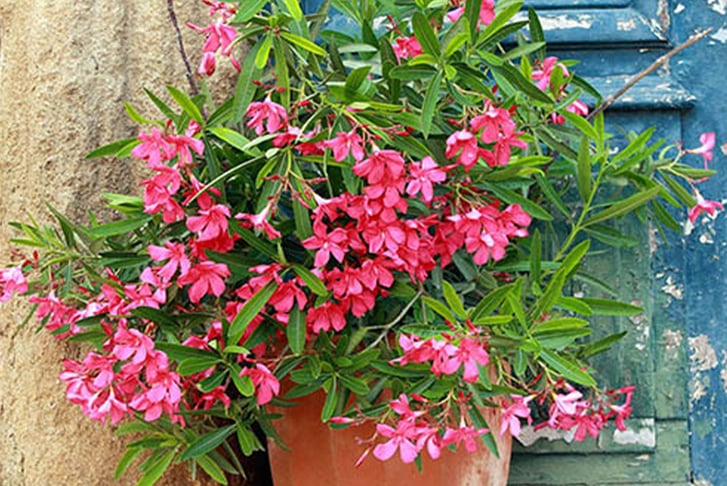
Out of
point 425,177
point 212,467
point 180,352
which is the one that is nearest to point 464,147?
point 425,177

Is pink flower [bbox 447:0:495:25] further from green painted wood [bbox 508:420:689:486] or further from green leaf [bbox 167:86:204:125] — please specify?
green painted wood [bbox 508:420:689:486]

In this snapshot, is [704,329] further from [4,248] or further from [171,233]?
[4,248]

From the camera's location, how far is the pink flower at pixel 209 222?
4.66ft

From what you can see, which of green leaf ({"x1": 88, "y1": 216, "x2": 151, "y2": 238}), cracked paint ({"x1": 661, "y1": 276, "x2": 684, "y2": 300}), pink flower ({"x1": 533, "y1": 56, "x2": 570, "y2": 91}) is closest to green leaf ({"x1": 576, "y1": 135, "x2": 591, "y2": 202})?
pink flower ({"x1": 533, "y1": 56, "x2": 570, "y2": 91})

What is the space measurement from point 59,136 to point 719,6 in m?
1.25

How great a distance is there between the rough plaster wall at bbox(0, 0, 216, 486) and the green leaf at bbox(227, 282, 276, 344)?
17.1 inches

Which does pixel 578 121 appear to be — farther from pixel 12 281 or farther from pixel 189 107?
pixel 12 281

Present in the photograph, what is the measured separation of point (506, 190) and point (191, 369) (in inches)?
20.8

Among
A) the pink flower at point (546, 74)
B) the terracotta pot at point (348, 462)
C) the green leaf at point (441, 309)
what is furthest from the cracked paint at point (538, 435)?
the pink flower at point (546, 74)

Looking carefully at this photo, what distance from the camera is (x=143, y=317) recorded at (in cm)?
148

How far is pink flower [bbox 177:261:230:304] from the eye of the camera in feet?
4.71

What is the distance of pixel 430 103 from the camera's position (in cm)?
143

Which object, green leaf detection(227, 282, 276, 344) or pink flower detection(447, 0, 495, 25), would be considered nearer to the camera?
green leaf detection(227, 282, 276, 344)

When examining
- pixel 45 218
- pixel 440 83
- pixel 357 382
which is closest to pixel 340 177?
pixel 440 83
